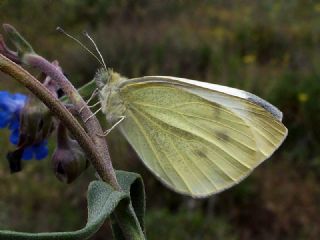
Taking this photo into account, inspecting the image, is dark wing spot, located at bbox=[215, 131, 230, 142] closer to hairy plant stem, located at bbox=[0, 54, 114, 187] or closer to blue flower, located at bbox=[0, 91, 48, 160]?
blue flower, located at bbox=[0, 91, 48, 160]

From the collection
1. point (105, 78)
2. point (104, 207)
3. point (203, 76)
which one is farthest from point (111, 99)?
point (203, 76)

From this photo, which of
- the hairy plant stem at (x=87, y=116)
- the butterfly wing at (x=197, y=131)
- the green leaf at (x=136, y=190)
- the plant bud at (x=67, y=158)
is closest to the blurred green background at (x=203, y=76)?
the butterfly wing at (x=197, y=131)

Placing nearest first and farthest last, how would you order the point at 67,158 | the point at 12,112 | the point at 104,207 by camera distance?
the point at 104,207 < the point at 67,158 < the point at 12,112

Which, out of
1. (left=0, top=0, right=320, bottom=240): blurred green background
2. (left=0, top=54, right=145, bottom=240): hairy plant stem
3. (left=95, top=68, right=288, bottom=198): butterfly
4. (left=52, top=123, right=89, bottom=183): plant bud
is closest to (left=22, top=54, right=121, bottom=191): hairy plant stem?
(left=0, top=54, right=145, bottom=240): hairy plant stem

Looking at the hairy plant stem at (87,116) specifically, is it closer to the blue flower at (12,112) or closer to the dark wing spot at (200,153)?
the blue flower at (12,112)

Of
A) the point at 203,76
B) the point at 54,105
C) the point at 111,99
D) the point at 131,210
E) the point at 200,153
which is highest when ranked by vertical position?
the point at 54,105

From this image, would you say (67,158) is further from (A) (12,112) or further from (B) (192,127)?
(B) (192,127)

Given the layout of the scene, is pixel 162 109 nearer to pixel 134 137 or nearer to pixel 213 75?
pixel 134 137
